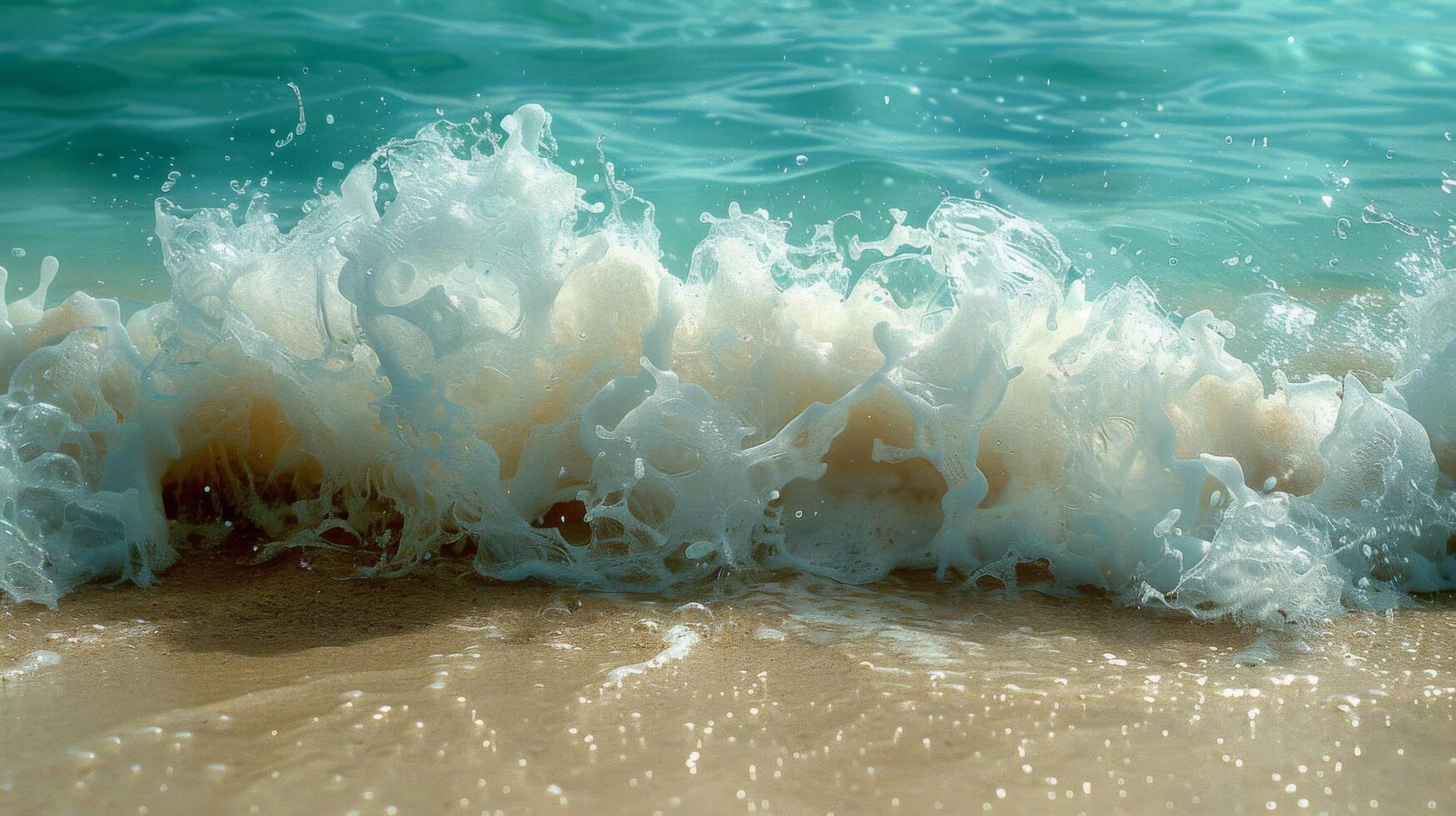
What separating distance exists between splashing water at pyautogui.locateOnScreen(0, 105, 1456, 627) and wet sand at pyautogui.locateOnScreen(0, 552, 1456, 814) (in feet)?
0.64

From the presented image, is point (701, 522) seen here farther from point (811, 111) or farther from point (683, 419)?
point (811, 111)

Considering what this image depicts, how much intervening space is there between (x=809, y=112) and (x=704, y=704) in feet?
17.9

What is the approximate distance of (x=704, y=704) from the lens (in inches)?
76.5

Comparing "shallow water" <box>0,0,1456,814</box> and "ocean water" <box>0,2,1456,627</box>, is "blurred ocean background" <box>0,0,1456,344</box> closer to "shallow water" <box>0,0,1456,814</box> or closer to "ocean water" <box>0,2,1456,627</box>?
"shallow water" <box>0,0,1456,814</box>

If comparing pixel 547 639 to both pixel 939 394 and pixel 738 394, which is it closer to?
pixel 738 394

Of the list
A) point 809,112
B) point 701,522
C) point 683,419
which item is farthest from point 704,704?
point 809,112

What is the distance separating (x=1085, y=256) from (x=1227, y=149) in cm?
193

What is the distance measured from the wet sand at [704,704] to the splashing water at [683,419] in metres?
0.20

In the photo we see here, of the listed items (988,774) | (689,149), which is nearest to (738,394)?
(988,774)

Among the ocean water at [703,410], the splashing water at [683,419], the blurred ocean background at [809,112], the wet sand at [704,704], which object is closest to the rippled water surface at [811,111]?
the blurred ocean background at [809,112]

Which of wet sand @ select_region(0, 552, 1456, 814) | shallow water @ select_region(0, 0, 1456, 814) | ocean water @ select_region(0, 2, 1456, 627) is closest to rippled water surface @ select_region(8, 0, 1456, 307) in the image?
shallow water @ select_region(0, 0, 1456, 814)

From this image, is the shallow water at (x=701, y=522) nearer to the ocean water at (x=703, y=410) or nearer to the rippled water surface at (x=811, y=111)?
the ocean water at (x=703, y=410)

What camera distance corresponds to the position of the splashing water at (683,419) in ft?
8.88

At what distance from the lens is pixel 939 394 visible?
9.25ft
